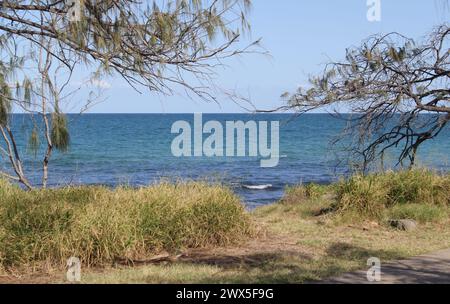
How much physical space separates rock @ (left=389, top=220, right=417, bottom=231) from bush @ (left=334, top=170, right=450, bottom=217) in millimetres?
621

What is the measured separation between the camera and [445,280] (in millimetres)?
6828

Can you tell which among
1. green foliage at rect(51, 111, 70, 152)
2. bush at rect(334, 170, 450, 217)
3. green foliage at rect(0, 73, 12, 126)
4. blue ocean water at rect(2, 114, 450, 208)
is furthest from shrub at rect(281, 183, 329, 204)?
green foliage at rect(0, 73, 12, 126)

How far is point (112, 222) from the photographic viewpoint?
27.2ft

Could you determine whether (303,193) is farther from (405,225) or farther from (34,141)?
(34,141)

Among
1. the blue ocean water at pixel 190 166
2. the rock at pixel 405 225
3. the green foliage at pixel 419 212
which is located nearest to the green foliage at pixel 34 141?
the rock at pixel 405 225

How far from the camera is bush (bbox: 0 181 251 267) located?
7.92m

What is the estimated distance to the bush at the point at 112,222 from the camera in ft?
26.0

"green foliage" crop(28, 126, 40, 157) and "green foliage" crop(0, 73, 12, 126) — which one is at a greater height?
"green foliage" crop(0, 73, 12, 126)

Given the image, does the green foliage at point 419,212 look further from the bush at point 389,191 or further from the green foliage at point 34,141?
the green foliage at point 34,141

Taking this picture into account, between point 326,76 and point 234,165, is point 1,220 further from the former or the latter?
A: point 234,165

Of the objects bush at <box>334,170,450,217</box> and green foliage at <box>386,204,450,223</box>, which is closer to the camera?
green foliage at <box>386,204,450,223</box>

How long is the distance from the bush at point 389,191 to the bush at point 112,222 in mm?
2536

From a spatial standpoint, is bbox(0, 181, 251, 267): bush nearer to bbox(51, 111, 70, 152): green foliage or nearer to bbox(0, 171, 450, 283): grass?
bbox(0, 171, 450, 283): grass
